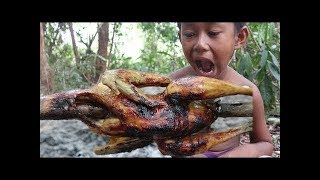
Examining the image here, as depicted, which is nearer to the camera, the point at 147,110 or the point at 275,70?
the point at 147,110

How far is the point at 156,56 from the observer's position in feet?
11.8

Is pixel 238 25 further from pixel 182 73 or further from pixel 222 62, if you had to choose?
pixel 182 73

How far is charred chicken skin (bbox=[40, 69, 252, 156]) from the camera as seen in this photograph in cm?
351

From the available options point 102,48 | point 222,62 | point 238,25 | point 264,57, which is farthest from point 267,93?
point 102,48

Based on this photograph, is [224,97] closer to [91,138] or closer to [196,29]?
[196,29]

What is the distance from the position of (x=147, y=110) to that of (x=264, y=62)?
91 centimetres

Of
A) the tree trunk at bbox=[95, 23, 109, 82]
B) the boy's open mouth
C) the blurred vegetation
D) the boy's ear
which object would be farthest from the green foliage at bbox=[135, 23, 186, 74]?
the boy's ear

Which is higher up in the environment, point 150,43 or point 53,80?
point 150,43
